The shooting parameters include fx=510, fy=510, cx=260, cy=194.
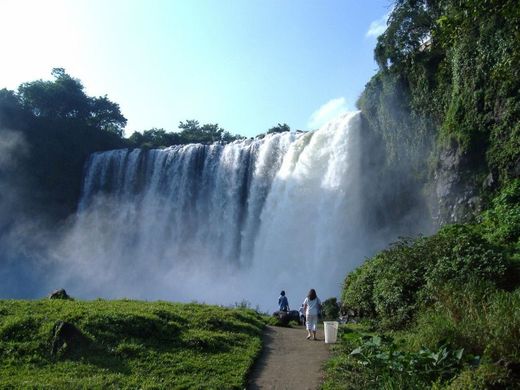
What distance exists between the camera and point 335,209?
954 inches

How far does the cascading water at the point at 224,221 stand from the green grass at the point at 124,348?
1260 cm

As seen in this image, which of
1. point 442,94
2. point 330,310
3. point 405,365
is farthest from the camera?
point 442,94

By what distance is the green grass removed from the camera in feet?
25.4

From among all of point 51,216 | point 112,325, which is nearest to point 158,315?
point 112,325

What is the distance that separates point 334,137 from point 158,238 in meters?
14.4

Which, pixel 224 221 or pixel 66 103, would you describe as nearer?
pixel 224 221

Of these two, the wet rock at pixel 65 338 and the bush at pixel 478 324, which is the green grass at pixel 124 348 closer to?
the wet rock at pixel 65 338

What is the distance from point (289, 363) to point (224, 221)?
20824mm

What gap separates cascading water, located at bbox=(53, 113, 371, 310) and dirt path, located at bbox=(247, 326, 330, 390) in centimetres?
1160

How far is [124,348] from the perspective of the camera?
9.05 metres

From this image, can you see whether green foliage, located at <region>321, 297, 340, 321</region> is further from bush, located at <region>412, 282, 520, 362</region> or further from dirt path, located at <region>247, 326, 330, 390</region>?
bush, located at <region>412, 282, 520, 362</region>

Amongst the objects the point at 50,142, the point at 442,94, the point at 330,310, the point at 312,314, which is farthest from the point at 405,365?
the point at 50,142

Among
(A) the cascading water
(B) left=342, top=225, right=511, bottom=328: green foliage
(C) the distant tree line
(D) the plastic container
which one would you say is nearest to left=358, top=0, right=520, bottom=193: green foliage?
(A) the cascading water

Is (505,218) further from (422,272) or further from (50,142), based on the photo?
(50,142)
